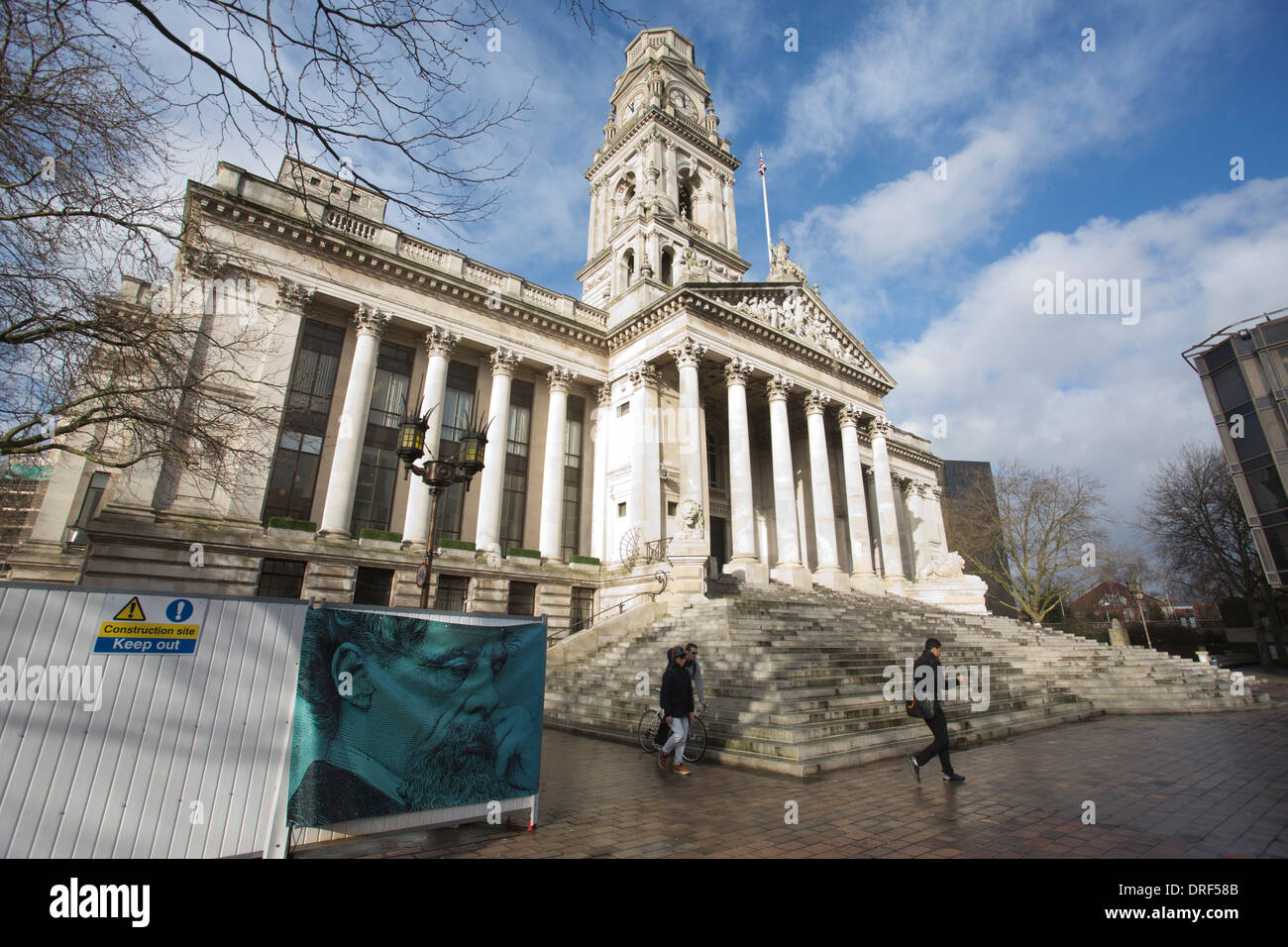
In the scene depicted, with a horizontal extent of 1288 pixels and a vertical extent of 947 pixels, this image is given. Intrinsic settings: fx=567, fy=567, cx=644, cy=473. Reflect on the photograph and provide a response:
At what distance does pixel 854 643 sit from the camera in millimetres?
15805

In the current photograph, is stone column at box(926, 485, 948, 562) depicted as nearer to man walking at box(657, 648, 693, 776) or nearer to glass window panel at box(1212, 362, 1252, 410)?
glass window panel at box(1212, 362, 1252, 410)

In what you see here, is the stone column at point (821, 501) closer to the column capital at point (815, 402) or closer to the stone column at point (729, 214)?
the column capital at point (815, 402)

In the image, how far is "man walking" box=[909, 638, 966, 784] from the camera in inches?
297

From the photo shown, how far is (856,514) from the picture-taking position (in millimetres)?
29453

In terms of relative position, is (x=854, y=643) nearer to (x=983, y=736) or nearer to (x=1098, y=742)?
(x=983, y=736)

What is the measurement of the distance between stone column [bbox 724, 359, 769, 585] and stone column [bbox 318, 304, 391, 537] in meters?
14.9

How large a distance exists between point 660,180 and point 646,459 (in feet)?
68.4

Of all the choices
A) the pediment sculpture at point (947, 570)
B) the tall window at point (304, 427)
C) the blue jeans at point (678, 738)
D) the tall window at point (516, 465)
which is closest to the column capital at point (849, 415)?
the pediment sculpture at point (947, 570)

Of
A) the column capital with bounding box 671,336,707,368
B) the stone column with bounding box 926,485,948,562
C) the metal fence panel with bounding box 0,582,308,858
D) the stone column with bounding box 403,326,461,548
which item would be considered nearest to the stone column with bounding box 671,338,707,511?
the column capital with bounding box 671,336,707,368

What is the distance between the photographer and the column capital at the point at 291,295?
20719 mm

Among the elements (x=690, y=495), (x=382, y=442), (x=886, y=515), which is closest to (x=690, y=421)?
(x=690, y=495)
